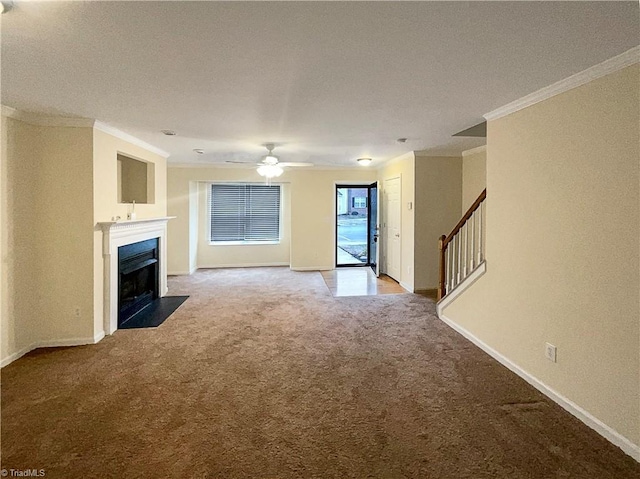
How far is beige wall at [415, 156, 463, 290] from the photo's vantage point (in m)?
5.88

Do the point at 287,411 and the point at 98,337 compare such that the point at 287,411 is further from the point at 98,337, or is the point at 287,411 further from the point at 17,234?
the point at 17,234

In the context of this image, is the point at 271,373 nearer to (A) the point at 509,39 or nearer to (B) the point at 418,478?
(B) the point at 418,478

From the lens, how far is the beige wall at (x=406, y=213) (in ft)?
19.5

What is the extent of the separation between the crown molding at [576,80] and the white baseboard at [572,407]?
2230mm

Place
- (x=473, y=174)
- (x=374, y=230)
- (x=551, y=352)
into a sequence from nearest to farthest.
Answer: (x=551, y=352) → (x=473, y=174) → (x=374, y=230)

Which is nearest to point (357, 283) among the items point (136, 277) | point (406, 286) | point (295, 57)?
point (406, 286)

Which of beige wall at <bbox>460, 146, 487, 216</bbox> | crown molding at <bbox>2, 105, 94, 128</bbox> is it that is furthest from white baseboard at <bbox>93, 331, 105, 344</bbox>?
beige wall at <bbox>460, 146, 487, 216</bbox>

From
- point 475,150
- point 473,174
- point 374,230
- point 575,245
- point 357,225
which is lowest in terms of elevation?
point 575,245

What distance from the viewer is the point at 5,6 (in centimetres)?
164

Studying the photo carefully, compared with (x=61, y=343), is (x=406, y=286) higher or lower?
higher

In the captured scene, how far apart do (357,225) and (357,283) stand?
688cm

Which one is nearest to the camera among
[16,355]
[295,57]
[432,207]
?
[295,57]

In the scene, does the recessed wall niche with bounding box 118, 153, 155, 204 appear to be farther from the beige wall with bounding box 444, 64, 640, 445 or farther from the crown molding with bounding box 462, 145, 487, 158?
the crown molding with bounding box 462, 145, 487, 158

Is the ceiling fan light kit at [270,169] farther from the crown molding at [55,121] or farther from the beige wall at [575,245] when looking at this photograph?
the beige wall at [575,245]
